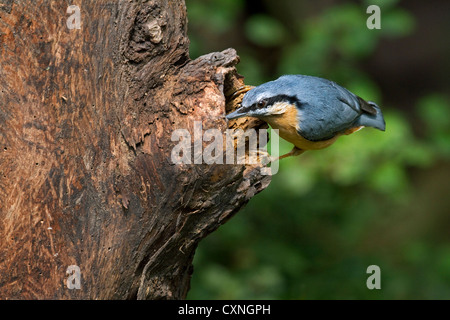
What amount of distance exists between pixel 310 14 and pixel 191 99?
313 centimetres

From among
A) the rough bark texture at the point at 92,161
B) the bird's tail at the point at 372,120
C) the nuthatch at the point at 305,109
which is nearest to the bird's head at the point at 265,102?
the nuthatch at the point at 305,109

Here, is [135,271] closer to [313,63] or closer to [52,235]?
[52,235]

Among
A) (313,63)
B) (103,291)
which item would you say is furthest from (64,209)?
(313,63)

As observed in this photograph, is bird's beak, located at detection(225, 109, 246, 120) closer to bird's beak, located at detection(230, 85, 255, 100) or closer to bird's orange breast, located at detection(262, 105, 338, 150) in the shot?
bird's beak, located at detection(230, 85, 255, 100)

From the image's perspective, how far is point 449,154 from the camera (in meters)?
3.67

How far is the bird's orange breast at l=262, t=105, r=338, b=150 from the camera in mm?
2518

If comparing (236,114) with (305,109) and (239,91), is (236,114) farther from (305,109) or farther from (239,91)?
(305,109)

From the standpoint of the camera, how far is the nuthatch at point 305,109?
2.37 meters

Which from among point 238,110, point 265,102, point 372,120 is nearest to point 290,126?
point 265,102

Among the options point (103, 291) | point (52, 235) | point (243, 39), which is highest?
point (243, 39)

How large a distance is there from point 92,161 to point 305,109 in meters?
1.08

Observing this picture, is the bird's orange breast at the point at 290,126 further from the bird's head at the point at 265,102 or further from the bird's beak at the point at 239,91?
the bird's beak at the point at 239,91

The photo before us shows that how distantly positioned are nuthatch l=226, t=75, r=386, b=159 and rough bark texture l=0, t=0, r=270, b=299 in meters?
0.42

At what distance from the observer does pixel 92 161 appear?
192 centimetres
